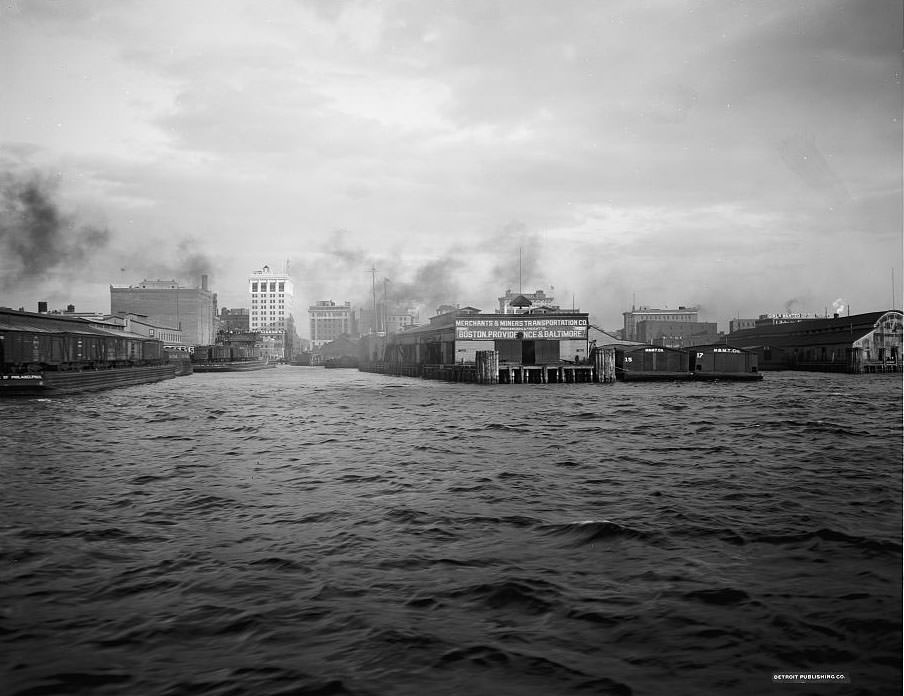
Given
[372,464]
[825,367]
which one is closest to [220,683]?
[372,464]

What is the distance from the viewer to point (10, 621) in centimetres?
771

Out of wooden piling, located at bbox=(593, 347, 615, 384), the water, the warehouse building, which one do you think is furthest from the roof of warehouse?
the warehouse building

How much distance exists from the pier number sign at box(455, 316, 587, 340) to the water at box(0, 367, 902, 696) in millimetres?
50635

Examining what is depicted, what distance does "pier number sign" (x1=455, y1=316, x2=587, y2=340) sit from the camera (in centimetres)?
7188

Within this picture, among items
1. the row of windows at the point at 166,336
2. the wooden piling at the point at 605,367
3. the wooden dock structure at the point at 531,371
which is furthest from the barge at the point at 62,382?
the row of windows at the point at 166,336

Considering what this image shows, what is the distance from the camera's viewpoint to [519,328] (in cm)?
7188

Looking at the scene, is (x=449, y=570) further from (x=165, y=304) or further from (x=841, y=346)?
(x=165, y=304)

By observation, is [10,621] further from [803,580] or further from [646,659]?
[803,580]

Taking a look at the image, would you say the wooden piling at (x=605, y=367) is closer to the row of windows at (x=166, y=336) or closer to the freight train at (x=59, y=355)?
the freight train at (x=59, y=355)

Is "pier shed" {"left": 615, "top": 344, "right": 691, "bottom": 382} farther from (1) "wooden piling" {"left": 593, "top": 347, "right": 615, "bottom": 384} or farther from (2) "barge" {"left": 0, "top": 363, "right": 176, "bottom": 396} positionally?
(2) "barge" {"left": 0, "top": 363, "right": 176, "bottom": 396}

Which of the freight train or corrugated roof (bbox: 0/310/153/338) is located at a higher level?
corrugated roof (bbox: 0/310/153/338)

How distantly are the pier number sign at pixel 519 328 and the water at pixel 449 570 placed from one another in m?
50.6

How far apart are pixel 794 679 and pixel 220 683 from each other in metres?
6.03

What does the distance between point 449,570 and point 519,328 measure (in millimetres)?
63177
